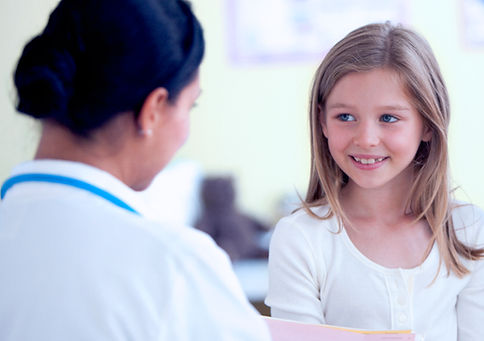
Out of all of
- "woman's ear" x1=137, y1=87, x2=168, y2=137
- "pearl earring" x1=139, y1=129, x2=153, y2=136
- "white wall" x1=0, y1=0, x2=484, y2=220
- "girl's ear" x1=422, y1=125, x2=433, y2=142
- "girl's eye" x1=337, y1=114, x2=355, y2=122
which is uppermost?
"woman's ear" x1=137, y1=87, x2=168, y2=137

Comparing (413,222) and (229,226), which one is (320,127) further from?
(229,226)

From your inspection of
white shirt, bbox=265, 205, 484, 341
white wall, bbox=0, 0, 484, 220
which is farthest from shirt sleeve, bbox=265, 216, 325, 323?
white wall, bbox=0, 0, 484, 220

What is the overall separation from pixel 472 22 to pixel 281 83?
138cm

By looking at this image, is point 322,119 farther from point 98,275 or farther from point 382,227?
point 98,275

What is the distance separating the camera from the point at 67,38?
2.37 ft

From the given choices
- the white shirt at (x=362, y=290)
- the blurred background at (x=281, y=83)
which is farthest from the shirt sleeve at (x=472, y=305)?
the blurred background at (x=281, y=83)

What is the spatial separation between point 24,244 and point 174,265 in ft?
0.55

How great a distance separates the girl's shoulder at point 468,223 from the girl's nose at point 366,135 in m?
0.27

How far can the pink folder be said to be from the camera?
95cm

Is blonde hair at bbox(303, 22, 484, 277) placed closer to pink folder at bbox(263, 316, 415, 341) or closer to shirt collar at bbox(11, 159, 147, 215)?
pink folder at bbox(263, 316, 415, 341)

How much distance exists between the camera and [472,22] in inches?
161

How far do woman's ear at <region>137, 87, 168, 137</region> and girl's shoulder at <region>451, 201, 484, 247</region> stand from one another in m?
0.76

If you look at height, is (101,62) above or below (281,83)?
above

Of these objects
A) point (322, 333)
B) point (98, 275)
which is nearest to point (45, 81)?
point (98, 275)
